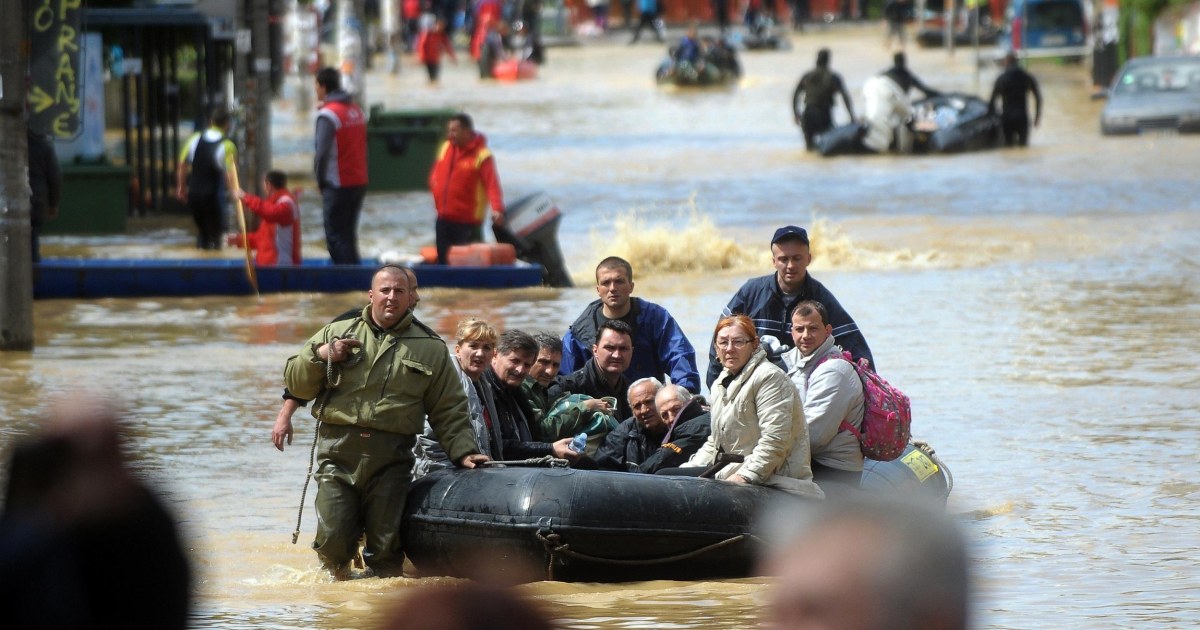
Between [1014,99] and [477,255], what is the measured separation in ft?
50.9

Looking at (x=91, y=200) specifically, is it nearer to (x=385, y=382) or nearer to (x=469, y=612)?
(x=385, y=382)

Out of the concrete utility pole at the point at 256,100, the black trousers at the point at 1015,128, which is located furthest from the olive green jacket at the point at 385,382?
the black trousers at the point at 1015,128

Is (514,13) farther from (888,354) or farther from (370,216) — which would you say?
(888,354)

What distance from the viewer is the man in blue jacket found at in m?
9.40

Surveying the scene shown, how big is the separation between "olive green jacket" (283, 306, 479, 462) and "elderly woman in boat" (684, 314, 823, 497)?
3.51ft

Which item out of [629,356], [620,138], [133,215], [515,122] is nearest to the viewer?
[629,356]

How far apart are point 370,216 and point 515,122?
535 inches

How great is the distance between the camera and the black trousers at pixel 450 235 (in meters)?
16.9

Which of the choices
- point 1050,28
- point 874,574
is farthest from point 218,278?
point 1050,28

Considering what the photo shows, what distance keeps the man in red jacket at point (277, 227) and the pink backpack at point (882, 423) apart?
8.32 m

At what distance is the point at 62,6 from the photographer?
48.5 ft

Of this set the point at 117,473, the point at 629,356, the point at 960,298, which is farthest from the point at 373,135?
the point at 117,473

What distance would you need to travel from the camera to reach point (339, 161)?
54.3ft

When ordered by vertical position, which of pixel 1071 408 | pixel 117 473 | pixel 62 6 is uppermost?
pixel 62 6
